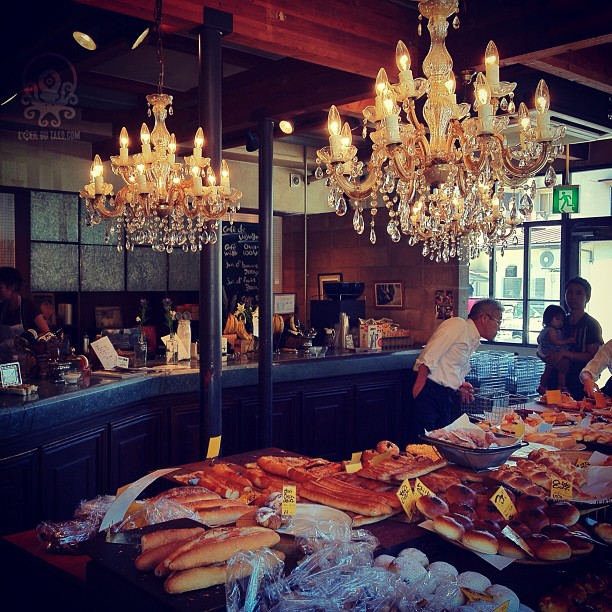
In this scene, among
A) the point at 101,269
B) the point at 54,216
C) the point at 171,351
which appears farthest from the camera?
the point at 101,269

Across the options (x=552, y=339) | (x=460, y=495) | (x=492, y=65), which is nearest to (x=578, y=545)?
(x=460, y=495)

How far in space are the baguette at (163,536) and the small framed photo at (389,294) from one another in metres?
6.78

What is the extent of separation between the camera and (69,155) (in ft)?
27.7

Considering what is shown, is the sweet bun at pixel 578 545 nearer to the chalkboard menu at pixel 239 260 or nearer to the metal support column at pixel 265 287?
the metal support column at pixel 265 287

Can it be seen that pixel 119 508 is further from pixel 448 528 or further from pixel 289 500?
pixel 448 528

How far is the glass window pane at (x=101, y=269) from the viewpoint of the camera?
8586 millimetres

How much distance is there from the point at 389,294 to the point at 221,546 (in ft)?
23.1

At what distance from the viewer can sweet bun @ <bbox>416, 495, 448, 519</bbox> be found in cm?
252

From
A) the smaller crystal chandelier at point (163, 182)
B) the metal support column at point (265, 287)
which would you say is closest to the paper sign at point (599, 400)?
the metal support column at point (265, 287)

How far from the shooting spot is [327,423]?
6.83 meters

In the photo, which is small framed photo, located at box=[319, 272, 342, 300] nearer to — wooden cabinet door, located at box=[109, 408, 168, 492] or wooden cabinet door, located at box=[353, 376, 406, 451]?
wooden cabinet door, located at box=[353, 376, 406, 451]

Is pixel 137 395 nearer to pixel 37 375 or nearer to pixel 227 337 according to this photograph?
pixel 37 375

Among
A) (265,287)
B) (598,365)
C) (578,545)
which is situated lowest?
(578,545)

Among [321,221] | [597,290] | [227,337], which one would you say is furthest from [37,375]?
[597,290]
